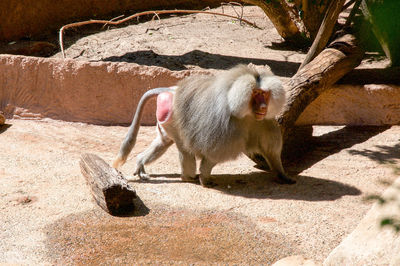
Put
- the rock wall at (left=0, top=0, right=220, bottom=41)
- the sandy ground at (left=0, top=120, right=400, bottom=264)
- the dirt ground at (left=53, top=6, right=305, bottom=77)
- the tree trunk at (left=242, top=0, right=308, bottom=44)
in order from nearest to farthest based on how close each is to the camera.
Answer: the sandy ground at (left=0, top=120, right=400, bottom=264)
the dirt ground at (left=53, top=6, right=305, bottom=77)
the tree trunk at (left=242, top=0, right=308, bottom=44)
the rock wall at (left=0, top=0, right=220, bottom=41)

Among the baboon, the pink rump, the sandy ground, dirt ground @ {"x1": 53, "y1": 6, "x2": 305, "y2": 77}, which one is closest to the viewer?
the sandy ground

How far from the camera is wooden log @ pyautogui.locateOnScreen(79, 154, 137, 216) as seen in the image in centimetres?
401

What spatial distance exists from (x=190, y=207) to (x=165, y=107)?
1.11 metres

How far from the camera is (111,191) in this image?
13.1 feet

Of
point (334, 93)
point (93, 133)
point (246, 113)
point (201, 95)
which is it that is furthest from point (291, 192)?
point (93, 133)

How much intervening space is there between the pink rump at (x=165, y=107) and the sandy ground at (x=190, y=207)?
0.70m

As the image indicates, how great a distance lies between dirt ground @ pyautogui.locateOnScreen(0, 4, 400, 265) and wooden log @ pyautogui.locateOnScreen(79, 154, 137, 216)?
0.11 m

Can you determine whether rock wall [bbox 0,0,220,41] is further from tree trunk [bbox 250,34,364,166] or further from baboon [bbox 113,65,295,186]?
baboon [bbox 113,65,295,186]

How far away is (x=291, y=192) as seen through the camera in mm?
4512

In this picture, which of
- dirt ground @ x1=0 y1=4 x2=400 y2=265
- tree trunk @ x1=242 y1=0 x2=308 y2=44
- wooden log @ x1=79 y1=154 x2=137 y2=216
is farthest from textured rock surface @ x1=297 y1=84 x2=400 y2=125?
wooden log @ x1=79 y1=154 x2=137 y2=216

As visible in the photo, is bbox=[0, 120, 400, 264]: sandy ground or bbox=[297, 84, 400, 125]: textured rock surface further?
bbox=[297, 84, 400, 125]: textured rock surface

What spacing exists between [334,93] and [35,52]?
5.32 metres

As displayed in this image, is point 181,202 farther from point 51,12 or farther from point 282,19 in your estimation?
point 51,12

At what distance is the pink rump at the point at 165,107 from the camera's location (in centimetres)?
473
